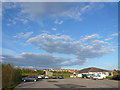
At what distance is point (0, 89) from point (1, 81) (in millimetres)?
1476

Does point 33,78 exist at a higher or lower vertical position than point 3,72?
lower

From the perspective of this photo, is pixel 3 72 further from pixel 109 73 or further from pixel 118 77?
pixel 109 73

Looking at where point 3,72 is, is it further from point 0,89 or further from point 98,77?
point 98,77

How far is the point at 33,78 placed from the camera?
31172mm

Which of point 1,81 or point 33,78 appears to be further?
point 33,78

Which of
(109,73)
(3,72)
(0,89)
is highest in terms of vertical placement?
(3,72)

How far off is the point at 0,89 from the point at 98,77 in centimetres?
3153

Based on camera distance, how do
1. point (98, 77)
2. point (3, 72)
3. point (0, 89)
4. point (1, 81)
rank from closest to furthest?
point (0, 89)
point (1, 81)
point (3, 72)
point (98, 77)

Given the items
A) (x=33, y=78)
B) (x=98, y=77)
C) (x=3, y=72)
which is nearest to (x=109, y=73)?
(x=98, y=77)

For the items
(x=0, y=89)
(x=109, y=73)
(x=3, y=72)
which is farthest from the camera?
(x=109, y=73)

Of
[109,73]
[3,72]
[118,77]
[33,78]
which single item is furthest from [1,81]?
[109,73]

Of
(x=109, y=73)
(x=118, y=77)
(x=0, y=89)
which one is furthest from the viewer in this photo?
(x=109, y=73)

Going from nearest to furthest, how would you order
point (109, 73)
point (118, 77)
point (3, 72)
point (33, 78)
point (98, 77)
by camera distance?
1. point (3, 72)
2. point (33, 78)
3. point (118, 77)
4. point (98, 77)
5. point (109, 73)

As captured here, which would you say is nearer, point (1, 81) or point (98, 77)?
point (1, 81)
